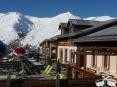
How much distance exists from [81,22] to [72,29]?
181cm

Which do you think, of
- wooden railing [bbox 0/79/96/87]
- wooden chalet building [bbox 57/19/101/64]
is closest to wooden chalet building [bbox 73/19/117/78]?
wooden railing [bbox 0/79/96/87]

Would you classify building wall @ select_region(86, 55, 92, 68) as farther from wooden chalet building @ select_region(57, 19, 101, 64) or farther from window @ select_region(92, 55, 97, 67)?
wooden chalet building @ select_region(57, 19, 101, 64)

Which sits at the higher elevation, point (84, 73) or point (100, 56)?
point (100, 56)

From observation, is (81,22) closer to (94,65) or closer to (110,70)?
(94,65)

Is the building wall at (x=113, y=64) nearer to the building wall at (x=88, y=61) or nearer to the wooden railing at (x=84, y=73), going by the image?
the wooden railing at (x=84, y=73)

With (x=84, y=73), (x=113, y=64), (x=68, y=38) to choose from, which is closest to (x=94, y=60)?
(x=84, y=73)

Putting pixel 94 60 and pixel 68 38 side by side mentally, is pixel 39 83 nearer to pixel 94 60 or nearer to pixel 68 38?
pixel 94 60

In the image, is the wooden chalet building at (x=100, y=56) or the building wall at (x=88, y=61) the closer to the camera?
the wooden chalet building at (x=100, y=56)

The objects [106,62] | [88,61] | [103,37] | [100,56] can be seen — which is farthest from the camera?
[88,61]

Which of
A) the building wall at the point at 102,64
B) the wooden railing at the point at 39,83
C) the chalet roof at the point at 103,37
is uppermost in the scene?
the chalet roof at the point at 103,37

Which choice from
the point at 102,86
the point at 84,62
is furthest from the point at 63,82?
the point at 84,62

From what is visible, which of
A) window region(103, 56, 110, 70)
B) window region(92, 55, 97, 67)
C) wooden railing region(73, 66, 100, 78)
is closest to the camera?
window region(103, 56, 110, 70)

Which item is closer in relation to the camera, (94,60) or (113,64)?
(113,64)

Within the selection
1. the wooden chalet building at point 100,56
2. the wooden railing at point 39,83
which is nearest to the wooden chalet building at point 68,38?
the wooden chalet building at point 100,56
